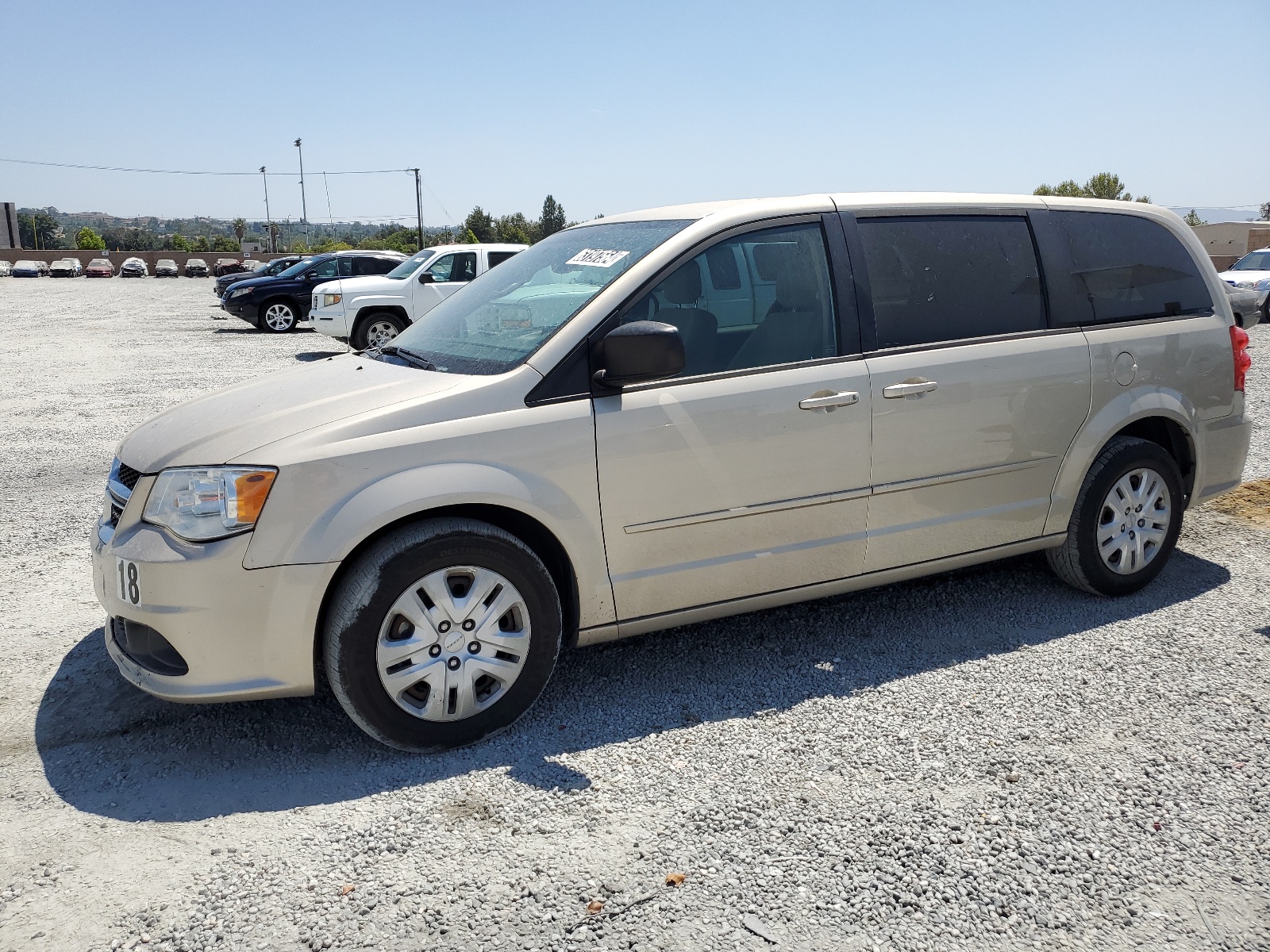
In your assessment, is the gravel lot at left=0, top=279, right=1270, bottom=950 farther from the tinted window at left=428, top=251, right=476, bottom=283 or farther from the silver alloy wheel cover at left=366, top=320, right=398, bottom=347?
the tinted window at left=428, top=251, right=476, bottom=283

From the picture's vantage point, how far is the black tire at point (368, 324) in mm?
15797

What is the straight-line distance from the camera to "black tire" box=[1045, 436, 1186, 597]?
4637 mm

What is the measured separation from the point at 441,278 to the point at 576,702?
13.4m

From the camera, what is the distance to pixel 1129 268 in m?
4.79

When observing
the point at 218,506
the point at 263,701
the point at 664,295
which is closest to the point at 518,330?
the point at 664,295

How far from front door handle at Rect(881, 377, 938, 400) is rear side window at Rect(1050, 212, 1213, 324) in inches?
42.1

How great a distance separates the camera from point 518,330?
151 inches

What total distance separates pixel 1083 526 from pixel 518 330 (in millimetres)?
2779

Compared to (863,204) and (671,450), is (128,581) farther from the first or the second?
(863,204)

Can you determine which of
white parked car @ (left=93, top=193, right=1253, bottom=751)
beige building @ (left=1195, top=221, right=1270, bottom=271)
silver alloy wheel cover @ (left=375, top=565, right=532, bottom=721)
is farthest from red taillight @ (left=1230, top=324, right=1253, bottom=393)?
beige building @ (left=1195, top=221, right=1270, bottom=271)

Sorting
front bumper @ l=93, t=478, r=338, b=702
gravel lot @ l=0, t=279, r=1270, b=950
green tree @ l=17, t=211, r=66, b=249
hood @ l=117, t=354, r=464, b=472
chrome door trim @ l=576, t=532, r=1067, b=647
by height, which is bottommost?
gravel lot @ l=0, t=279, r=1270, b=950

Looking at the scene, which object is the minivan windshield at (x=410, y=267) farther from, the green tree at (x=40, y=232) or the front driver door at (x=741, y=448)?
the green tree at (x=40, y=232)

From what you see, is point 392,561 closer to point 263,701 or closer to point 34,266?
point 263,701

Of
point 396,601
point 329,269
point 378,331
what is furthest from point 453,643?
point 329,269
